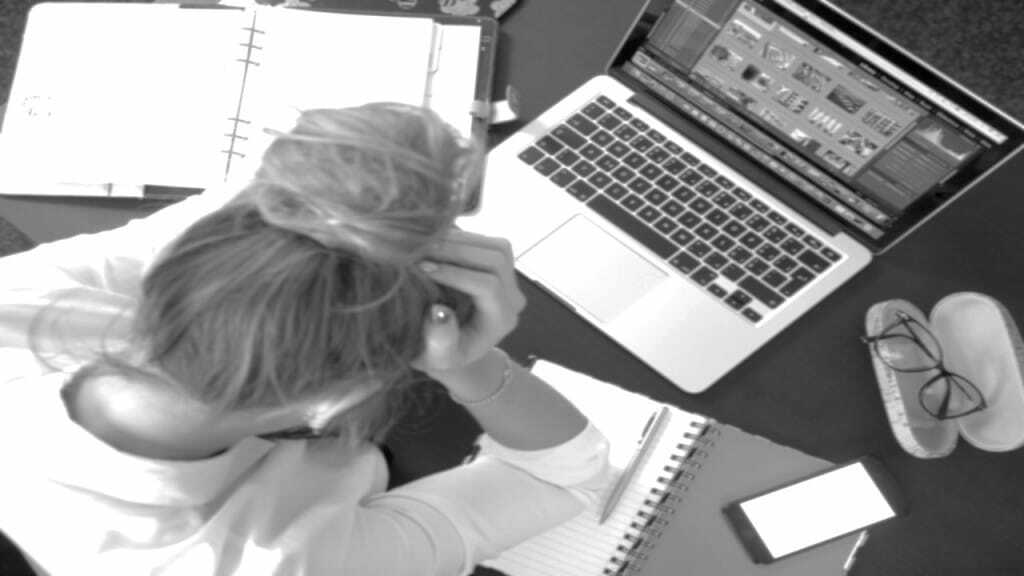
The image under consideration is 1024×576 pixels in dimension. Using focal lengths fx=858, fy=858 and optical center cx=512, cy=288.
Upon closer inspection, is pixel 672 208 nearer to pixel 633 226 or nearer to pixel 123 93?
pixel 633 226

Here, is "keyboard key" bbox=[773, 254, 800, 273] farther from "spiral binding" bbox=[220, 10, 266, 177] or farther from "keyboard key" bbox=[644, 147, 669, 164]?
"spiral binding" bbox=[220, 10, 266, 177]

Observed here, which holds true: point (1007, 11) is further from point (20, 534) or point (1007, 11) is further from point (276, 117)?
point (20, 534)

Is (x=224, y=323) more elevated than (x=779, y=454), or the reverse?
(x=224, y=323)

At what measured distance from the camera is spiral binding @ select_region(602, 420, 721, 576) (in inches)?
28.1

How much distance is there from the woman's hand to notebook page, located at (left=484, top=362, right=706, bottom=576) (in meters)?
0.15

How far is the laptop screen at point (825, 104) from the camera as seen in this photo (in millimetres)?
671

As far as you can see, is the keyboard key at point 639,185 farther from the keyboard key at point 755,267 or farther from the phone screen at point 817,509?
the phone screen at point 817,509

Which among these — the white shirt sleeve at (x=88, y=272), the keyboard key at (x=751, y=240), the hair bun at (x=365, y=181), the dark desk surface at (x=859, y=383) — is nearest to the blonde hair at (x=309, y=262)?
the hair bun at (x=365, y=181)

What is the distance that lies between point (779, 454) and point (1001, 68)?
1274 millimetres

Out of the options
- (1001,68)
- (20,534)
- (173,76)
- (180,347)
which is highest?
(1001,68)

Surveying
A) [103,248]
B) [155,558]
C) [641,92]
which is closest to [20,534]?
[155,558]

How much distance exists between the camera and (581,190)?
2.77 ft

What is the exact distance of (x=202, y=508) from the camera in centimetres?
56

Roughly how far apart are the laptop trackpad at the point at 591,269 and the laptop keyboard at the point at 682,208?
22 millimetres
